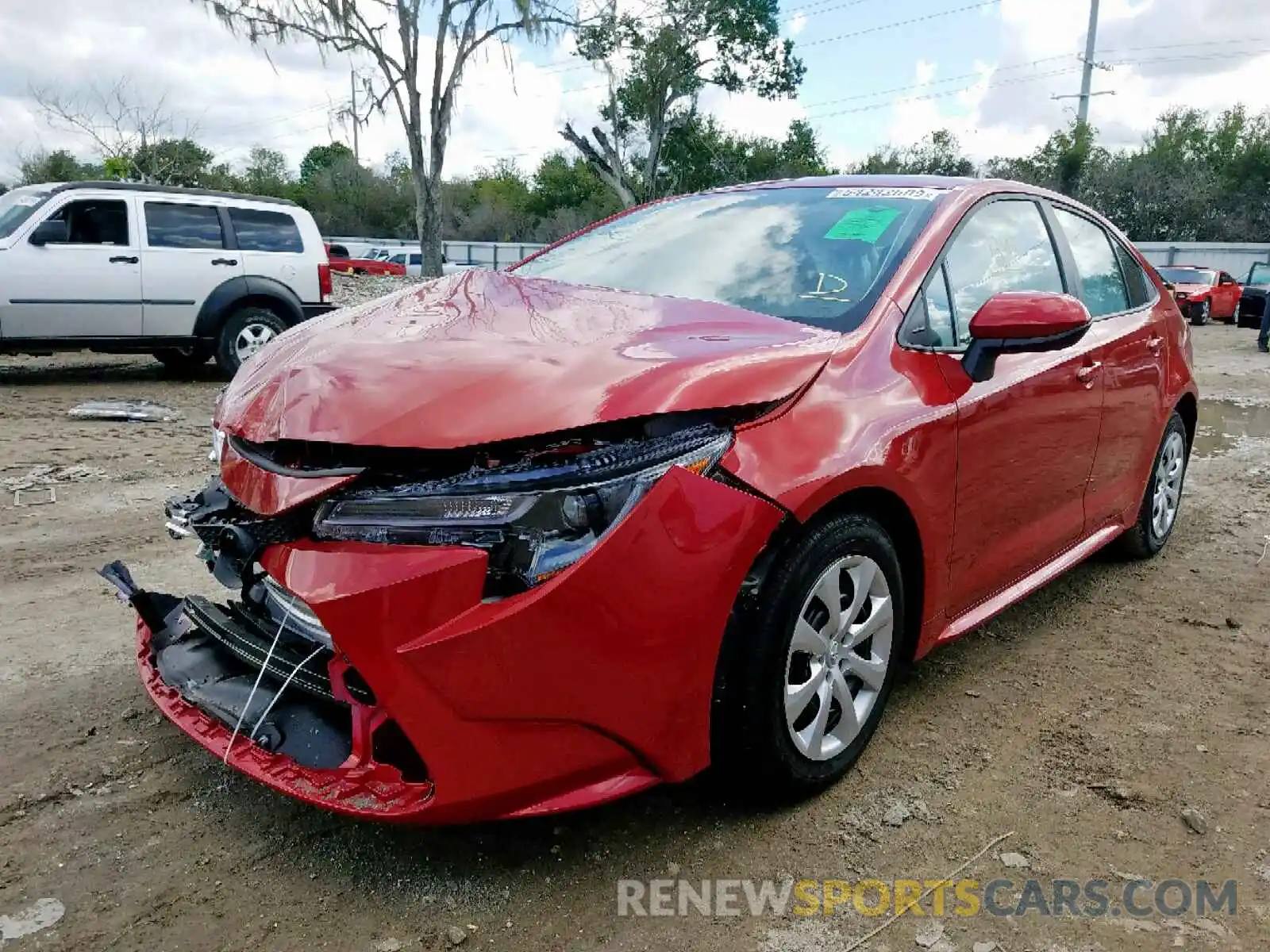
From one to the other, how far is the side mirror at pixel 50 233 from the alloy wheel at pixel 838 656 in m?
8.64

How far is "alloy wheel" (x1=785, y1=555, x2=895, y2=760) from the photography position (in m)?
2.32

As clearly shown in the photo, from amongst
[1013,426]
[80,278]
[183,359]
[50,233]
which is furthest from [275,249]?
[1013,426]

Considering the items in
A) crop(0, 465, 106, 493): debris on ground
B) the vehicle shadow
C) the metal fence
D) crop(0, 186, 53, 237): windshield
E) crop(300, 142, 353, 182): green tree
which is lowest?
crop(0, 465, 106, 493): debris on ground

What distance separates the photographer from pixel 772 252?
9.80 ft

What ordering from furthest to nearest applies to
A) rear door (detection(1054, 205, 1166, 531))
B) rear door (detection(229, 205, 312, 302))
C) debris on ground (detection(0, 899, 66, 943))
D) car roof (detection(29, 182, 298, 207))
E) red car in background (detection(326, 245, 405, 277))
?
red car in background (detection(326, 245, 405, 277)), rear door (detection(229, 205, 312, 302)), car roof (detection(29, 182, 298, 207)), rear door (detection(1054, 205, 1166, 531)), debris on ground (detection(0, 899, 66, 943))

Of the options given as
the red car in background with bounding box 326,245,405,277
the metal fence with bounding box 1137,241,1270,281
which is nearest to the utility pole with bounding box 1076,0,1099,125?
the metal fence with bounding box 1137,241,1270,281

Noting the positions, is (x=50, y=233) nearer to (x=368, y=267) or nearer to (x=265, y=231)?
(x=265, y=231)

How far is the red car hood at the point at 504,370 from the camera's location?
1.97 meters

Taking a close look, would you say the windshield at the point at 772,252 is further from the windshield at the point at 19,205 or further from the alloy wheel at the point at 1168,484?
the windshield at the point at 19,205

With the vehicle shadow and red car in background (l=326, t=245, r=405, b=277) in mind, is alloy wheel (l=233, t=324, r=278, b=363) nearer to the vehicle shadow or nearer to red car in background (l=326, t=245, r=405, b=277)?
the vehicle shadow

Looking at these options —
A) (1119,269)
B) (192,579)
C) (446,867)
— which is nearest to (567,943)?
(446,867)

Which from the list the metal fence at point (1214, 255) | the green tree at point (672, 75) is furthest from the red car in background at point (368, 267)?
the metal fence at point (1214, 255)

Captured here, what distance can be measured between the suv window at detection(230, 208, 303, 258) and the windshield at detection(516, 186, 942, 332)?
7.29 meters

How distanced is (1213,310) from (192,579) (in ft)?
84.4
